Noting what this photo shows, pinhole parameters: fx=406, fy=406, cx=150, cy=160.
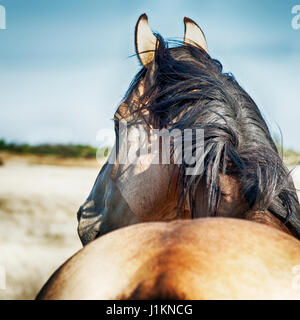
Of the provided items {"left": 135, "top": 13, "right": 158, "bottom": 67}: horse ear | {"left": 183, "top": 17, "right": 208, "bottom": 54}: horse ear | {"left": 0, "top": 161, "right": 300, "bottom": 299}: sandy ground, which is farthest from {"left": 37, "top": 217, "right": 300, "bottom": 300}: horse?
{"left": 0, "top": 161, "right": 300, "bottom": 299}: sandy ground

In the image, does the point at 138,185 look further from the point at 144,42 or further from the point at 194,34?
the point at 194,34

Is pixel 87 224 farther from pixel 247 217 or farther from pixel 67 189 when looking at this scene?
pixel 67 189

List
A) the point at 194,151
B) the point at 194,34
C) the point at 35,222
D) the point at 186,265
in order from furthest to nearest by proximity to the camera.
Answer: the point at 35,222 < the point at 194,34 < the point at 194,151 < the point at 186,265

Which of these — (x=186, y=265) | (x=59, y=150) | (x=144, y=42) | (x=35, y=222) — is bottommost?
(x=35, y=222)

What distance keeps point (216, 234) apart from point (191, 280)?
0.43ft

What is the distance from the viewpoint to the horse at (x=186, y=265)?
740 millimetres

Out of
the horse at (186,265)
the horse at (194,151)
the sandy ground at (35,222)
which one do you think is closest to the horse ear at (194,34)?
the horse at (194,151)

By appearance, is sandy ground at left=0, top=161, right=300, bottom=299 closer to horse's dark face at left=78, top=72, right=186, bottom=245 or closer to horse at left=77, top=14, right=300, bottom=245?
horse's dark face at left=78, top=72, right=186, bottom=245

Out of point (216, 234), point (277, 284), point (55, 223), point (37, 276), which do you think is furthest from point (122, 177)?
point (55, 223)

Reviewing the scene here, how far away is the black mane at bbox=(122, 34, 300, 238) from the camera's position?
1.19 metres

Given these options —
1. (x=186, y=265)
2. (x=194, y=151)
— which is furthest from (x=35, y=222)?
(x=186, y=265)

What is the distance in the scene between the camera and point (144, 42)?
58.6 inches

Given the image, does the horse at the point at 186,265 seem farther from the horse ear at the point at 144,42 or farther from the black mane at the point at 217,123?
the horse ear at the point at 144,42

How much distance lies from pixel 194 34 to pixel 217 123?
0.60 meters
